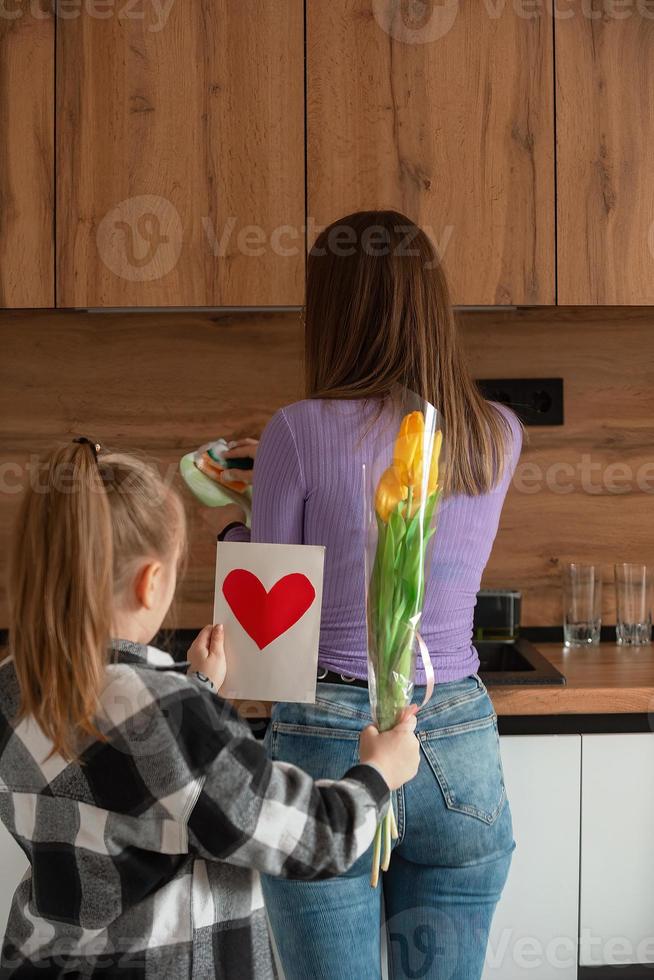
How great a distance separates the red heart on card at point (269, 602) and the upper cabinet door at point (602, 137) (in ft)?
3.83

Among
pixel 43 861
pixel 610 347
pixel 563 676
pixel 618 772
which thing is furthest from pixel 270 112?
pixel 43 861

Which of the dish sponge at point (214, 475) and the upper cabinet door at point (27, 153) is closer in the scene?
the dish sponge at point (214, 475)

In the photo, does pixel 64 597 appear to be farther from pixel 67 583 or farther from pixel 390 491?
pixel 390 491

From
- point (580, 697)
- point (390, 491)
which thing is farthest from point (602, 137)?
point (390, 491)

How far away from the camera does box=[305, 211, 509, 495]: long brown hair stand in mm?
1322

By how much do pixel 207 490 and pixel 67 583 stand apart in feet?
2.14

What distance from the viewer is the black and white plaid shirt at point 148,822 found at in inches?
36.9

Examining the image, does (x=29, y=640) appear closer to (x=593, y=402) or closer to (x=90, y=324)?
(x=90, y=324)

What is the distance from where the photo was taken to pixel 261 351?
2406 mm

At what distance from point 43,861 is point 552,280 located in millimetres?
1524

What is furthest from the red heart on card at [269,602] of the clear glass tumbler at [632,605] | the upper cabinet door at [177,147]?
the clear glass tumbler at [632,605]

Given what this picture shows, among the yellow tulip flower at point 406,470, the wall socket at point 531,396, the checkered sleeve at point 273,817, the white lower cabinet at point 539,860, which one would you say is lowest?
the white lower cabinet at point 539,860

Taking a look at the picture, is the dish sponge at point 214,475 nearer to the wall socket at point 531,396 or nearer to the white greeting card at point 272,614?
the white greeting card at point 272,614

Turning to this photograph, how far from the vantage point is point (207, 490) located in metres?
1.61
